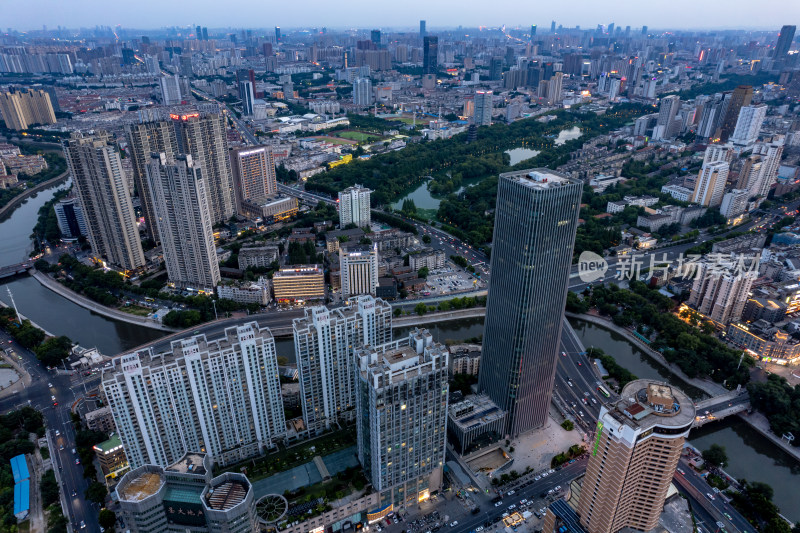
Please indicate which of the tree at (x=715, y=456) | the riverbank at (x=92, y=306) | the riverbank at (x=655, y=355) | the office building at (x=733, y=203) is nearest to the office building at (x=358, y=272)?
the riverbank at (x=92, y=306)

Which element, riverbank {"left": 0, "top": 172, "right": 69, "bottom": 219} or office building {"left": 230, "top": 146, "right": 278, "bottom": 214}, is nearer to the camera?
office building {"left": 230, "top": 146, "right": 278, "bottom": 214}

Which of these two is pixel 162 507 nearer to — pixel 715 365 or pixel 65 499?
pixel 65 499

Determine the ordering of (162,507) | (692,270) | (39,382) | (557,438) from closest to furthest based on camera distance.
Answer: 1. (162,507)
2. (557,438)
3. (39,382)
4. (692,270)

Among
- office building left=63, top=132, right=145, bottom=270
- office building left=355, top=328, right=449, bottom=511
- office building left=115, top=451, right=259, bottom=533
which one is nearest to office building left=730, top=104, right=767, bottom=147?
office building left=355, top=328, right=449, bottom=511

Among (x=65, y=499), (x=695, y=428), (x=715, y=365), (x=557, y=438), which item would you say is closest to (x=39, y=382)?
(x=65, y=499)

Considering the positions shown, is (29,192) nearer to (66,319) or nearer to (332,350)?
(66,319)

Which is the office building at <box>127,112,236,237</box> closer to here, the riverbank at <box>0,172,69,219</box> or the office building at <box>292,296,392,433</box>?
the riverbank at <box>0,172,69,219</box>

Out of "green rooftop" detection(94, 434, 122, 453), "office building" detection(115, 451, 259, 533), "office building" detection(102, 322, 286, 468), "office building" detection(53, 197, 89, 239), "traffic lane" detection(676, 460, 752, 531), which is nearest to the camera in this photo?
"office building" detection(115, 451, 259, 533)
